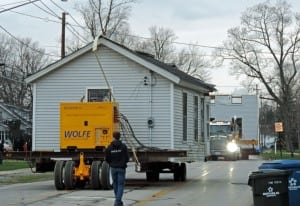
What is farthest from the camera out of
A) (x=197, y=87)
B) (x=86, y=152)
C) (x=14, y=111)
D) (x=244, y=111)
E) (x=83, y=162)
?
(x=14, y=111)

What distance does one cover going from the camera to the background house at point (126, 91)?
23.2 m

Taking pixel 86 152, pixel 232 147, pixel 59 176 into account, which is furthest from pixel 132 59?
pixel 232 147

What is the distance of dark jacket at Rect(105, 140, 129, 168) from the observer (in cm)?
1577

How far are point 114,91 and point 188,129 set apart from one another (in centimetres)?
330

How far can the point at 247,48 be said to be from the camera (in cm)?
7588

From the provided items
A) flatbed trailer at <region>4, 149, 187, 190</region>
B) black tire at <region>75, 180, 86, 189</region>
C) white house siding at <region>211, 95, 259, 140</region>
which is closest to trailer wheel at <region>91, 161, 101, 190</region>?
flatbed trailer at <region>4, 149, 187, 190</region>

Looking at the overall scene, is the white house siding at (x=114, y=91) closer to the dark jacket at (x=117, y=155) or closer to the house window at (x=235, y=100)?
the dark jacket at (x=117, y=155)

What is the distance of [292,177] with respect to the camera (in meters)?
13.8

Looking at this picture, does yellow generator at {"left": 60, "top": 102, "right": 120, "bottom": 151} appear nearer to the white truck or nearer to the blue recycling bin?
the blue recycling bin

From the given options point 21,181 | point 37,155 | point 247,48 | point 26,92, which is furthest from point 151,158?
point 26,92

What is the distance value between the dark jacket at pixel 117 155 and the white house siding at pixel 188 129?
7.47 m

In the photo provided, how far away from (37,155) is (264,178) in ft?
35.3

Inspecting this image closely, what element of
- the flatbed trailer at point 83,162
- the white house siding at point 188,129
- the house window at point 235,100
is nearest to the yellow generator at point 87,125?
the flatbed trailer at point 83,162

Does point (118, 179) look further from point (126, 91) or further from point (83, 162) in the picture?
point (126, 91)
